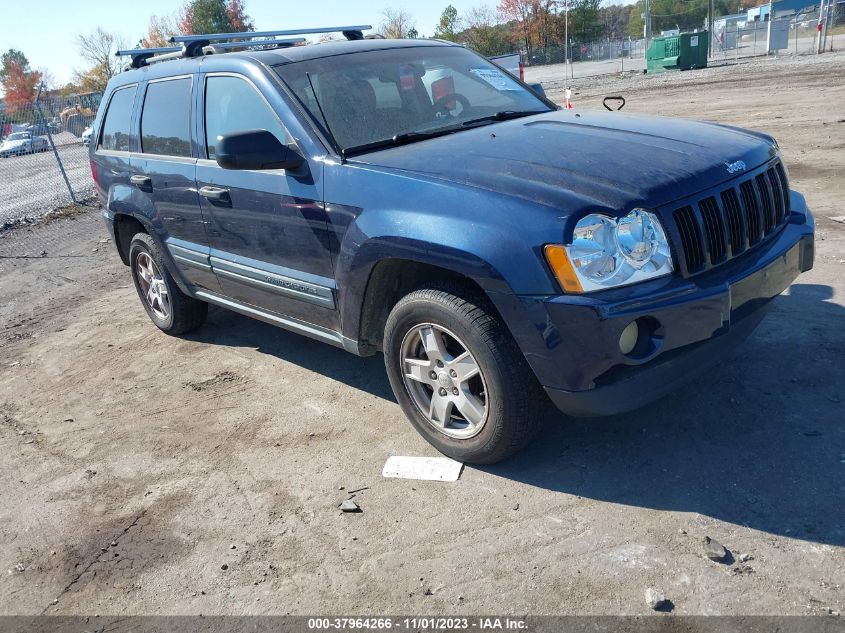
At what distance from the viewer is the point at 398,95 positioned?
13.5ft

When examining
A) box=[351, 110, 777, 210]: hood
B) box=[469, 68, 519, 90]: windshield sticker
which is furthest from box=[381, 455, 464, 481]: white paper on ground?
box=[469, 68, 519, 90]: windshield sticker

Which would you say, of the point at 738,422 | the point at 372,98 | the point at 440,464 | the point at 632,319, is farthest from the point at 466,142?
the point at 738,422

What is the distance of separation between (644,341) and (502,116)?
188 cm

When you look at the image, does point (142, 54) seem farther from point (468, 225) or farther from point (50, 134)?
point (50, 134)

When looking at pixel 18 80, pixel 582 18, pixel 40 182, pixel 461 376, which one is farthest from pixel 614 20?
pixel 461 376

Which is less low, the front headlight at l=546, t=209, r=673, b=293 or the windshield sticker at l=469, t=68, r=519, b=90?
the windshield sticker at l=469, t=68, r=519, b=90

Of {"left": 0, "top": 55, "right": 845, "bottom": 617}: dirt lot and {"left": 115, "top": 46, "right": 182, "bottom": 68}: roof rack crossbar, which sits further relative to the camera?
{"left": 115, "top": 46, "right": 182, "bottom": 68}: roof rack crossbar

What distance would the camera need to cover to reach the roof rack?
4.80 m

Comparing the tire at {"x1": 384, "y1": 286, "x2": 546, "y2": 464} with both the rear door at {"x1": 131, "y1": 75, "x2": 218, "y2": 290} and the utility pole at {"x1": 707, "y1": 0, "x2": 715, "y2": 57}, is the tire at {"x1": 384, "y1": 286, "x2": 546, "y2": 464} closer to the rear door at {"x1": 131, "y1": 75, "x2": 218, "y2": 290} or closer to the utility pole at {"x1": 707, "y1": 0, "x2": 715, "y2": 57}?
the rear door at {"x1": 131, "y1": 75, "x2": 218, "y2": 290}

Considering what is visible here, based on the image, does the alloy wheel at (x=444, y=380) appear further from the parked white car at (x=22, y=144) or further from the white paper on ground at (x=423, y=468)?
the parked white car at (x=22, y=144)

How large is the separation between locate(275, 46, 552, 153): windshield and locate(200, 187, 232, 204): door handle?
30.2 inches

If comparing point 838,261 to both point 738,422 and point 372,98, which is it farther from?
point 372,98

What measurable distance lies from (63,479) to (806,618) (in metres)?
3.55

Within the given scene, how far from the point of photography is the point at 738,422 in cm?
350
